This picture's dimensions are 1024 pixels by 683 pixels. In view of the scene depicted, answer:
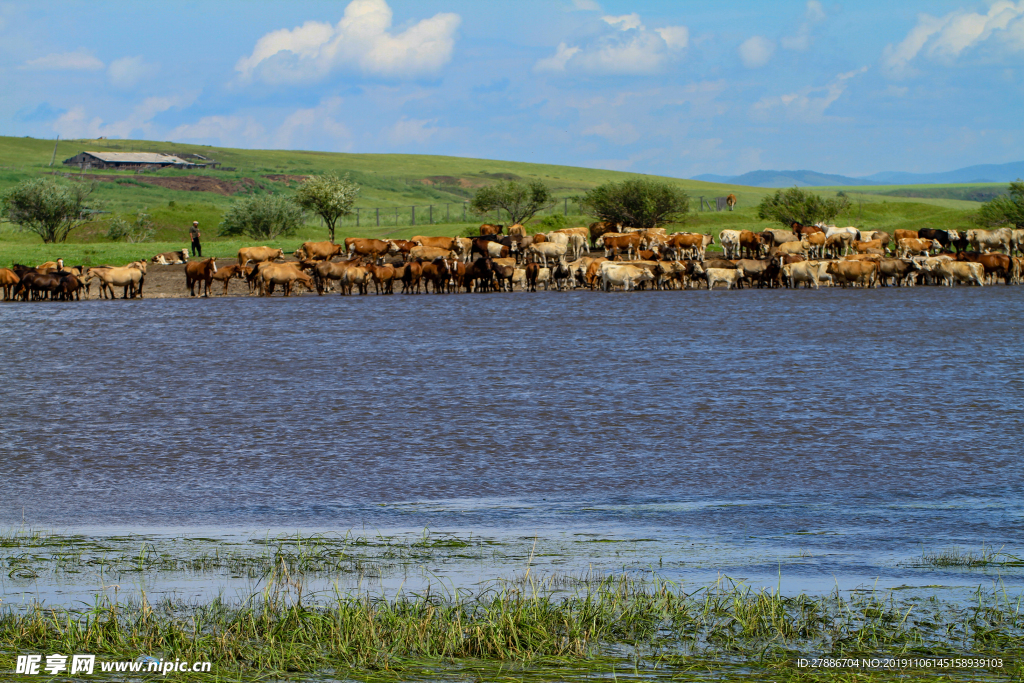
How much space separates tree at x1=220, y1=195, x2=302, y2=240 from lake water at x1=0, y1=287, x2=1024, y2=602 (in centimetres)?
4321

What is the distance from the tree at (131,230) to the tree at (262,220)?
197 inches

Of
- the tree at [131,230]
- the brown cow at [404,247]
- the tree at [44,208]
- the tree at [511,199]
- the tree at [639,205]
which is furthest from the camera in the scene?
the tree at [511,199]

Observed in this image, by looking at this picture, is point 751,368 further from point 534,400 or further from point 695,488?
point 695,488

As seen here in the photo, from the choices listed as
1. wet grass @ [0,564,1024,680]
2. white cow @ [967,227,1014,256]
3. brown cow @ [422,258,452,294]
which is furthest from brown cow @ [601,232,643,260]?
wet grass @ [0,564,1024,680]

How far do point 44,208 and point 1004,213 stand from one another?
5439 centimetres

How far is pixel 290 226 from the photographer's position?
6931cm

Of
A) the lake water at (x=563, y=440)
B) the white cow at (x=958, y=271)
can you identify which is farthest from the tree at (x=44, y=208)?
the white cow at (x=958, y=271)

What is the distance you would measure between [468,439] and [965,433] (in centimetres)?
551

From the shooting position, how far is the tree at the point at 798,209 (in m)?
64.3

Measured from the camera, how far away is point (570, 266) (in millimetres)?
44812

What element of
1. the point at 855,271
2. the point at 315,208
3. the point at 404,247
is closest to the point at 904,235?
the point at 855,271

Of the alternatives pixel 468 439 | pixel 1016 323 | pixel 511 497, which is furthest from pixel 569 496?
pixel 1016 323

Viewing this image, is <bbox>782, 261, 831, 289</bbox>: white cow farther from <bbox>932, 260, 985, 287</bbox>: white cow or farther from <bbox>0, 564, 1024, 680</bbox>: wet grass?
<bbox>0, 564, 1024, 680</bbox>: wet grass

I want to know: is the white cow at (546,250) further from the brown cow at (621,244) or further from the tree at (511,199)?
the tree at (511,199)
